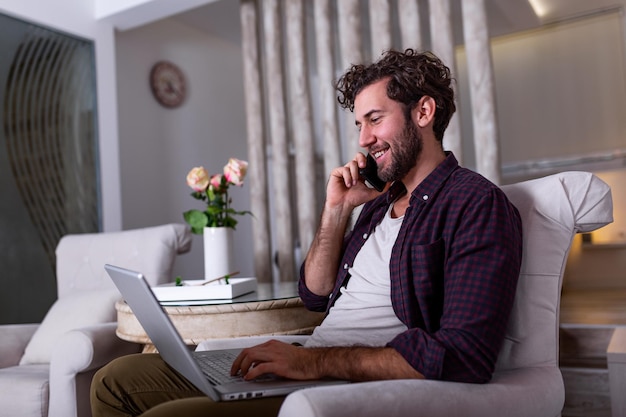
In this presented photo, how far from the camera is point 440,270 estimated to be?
1332mm

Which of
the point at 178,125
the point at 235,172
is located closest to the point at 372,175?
the point at 235,172

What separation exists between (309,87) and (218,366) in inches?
97.4

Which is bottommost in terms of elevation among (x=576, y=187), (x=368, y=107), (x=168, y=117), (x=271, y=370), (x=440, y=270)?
(x=271, y=370)

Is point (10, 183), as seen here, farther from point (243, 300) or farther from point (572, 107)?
point (572, 107)

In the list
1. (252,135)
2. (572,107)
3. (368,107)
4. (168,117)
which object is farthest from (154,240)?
(572,107)

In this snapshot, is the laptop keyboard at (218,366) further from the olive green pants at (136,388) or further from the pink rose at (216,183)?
the pink rose at (216,183)

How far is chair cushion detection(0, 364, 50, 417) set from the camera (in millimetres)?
2070

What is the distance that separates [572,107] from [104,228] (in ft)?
14.9

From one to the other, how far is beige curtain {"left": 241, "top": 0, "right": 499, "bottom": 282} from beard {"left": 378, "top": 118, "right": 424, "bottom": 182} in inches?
62.2

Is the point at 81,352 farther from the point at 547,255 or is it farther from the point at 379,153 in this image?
the point at 547,255

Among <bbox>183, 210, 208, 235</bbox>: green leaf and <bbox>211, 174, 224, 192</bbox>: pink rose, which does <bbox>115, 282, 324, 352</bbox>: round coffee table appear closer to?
<bbox>183, 210, 208, 235</bbox>: green leaf

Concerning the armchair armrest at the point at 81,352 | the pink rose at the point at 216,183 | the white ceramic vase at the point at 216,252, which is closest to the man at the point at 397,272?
the armchair armrest at the point at 81,352

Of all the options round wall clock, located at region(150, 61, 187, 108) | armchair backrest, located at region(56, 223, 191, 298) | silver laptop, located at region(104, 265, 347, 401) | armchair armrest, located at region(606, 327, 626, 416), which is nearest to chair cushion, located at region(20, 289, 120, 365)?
armchair backrest, located at region(56, 223, 191, 298)

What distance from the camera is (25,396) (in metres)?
2.08
